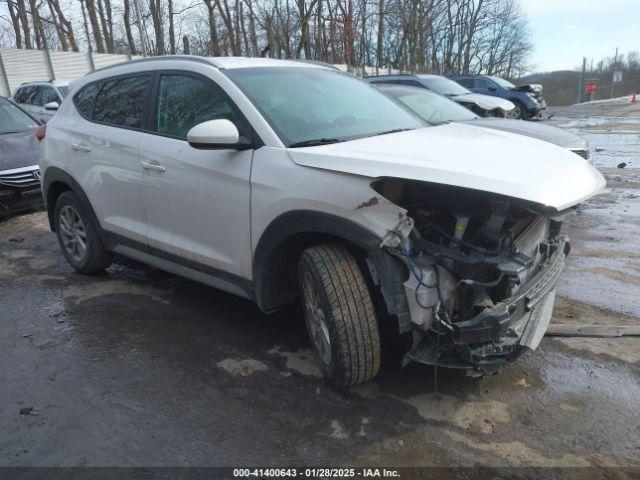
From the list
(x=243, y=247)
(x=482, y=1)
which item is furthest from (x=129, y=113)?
(x=482, y=1)

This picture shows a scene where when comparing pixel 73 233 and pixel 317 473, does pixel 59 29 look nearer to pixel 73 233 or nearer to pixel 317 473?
pixel 73 233

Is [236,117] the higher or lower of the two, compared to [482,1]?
lower

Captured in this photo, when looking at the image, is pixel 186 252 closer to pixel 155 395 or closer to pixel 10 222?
pixel 155 395

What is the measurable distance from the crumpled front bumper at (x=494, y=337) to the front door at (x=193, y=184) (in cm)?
127

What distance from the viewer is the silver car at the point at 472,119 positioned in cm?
602

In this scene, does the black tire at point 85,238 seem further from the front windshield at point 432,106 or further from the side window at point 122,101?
the front windshield at point 432,106

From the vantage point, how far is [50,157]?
16.0ft

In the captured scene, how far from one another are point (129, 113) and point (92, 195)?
0.81 m

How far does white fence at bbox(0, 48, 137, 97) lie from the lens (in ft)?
64.4

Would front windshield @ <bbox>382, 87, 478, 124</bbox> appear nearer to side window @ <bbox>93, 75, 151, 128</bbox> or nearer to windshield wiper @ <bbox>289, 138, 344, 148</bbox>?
side window @ <bbox>93, 75, 151, 128</bbox>

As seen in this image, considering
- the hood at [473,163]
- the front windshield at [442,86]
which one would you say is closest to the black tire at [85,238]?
the hood at [473,163]

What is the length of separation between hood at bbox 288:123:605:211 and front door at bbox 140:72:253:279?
529 mm

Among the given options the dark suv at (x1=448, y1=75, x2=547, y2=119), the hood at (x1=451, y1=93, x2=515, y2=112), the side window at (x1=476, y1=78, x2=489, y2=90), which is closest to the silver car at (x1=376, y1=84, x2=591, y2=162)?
the hood at (x1=451, y1=93, x2=515, y2=112)

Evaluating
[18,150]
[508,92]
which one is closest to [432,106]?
[18,150]
